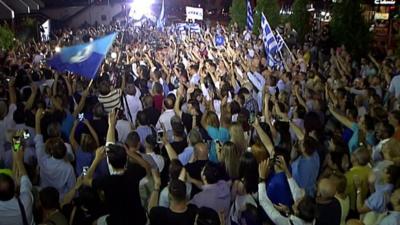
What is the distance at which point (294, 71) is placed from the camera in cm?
1173

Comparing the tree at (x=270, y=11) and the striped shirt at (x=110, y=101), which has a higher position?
the tree at (x=270, y=11)

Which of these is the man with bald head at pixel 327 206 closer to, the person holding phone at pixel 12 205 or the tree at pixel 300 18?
the person holding phone at pixel 12 205

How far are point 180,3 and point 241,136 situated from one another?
36980 mm

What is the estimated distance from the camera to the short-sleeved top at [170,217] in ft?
14.2

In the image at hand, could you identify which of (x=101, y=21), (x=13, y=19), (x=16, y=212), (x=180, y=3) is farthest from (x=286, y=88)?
(x=180, y=3)

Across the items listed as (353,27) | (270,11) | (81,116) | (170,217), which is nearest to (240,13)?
(270,11)

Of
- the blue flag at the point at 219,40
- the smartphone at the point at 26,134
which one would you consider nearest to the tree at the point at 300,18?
the blue flag at the point at 219,40

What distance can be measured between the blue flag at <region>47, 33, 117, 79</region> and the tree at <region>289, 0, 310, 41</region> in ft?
42.0

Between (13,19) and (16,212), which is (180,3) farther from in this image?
(16,212)

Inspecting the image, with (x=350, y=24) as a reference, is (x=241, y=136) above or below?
below

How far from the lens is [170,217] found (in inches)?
170

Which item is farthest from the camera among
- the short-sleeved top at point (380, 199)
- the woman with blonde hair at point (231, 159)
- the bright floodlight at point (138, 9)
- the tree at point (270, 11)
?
the bright floodlight at point (138, 9)

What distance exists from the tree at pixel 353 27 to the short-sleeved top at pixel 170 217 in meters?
14.3

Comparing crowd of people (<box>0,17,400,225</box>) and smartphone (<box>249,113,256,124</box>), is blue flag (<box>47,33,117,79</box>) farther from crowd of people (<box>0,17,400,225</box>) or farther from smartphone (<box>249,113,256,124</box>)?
smartphone (<box>249,113,256,124</box>)
